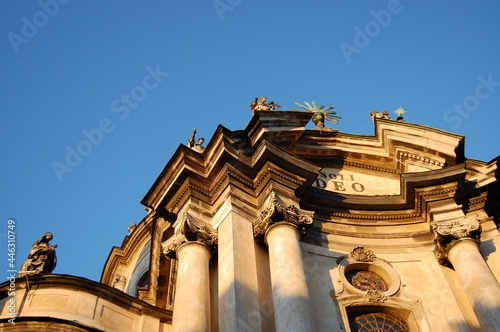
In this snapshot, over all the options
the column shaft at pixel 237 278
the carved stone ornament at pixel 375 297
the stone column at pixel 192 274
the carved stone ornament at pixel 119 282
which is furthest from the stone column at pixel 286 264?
the carved stone ornament at pixel 119 282

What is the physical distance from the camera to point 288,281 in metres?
12.8

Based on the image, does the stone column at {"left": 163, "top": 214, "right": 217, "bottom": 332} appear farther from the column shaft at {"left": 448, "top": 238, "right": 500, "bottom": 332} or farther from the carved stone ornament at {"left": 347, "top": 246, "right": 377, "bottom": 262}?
the column shaft at {"left": 448, "top": 238, "right": 500, "bottom": 332}

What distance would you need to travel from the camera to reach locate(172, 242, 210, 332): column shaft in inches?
494

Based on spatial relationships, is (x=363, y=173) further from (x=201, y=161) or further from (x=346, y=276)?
(x=201, y=161)

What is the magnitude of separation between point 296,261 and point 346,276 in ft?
9.25

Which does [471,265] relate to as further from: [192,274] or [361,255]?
Result: [192,274]

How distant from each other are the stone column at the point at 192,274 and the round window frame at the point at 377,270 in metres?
3.57

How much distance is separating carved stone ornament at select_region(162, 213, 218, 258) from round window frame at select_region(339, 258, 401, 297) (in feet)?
11.6

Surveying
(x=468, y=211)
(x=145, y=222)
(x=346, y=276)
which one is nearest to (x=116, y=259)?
(x=145, y=222)

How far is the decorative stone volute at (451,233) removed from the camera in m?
15.4

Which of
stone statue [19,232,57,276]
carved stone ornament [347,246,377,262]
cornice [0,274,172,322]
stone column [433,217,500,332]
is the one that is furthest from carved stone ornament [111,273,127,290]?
stone column [433,217,500,332]

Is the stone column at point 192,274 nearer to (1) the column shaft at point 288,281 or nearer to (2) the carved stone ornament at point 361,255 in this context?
(1) the column shaft at point 288,281

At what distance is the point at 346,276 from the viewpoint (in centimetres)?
1573

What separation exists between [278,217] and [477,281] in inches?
194
